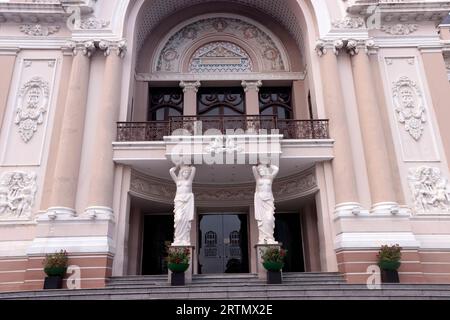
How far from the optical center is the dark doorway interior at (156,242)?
1281cm

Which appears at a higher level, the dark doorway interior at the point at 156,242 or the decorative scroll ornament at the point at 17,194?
the decorative scroll ornament at the point at 17,194

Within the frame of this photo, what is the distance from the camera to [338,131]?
11.2 metres

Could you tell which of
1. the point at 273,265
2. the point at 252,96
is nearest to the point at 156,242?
the point at 273,265

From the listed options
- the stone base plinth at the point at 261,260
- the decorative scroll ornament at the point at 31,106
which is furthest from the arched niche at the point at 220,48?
the stone base plinth at the point at 261,260

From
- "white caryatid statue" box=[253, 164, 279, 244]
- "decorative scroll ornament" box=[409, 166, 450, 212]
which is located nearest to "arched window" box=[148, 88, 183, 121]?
"white caryatid statue" box=[253, 164, 279, 244]

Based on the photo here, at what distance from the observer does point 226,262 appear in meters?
12.8

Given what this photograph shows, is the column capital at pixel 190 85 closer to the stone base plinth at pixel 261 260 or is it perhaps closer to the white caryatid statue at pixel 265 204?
the white caryatid statue at pixel 265 204

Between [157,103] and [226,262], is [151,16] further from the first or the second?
[226,262]

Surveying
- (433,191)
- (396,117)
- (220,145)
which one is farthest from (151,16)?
(433,191)

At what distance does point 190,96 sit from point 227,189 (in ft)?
12.6

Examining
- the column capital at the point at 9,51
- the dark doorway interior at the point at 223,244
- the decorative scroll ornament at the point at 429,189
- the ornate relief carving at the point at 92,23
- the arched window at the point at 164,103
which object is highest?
the ornate relief carving at the point at 92,23

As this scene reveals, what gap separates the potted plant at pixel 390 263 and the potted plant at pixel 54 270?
8188 millimetres

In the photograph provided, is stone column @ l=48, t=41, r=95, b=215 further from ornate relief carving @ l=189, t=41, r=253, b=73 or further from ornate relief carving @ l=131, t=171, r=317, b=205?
ornate relief carving @ l=189, t=41, r=253, b=73

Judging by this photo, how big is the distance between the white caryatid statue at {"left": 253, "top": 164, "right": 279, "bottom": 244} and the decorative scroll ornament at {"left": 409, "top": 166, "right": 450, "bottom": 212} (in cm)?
441
